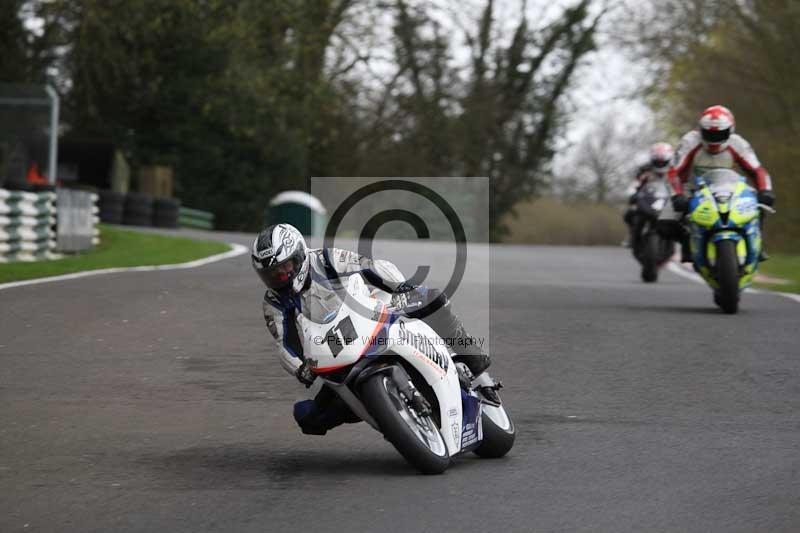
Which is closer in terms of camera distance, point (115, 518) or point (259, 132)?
point (115, 518)

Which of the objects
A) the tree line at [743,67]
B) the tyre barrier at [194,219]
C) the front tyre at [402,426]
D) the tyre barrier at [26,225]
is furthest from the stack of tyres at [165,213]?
the front tyre at [402,426]

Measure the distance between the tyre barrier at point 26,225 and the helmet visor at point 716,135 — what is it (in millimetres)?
9781

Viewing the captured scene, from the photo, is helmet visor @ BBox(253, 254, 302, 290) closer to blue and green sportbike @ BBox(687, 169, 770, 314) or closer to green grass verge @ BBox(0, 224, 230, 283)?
blue and green sportbike @ BBox(687, 169, 770, 314)

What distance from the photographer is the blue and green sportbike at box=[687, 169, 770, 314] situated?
13750mm

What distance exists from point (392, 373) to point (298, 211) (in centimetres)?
3426

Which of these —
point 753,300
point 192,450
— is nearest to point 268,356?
point 192,450

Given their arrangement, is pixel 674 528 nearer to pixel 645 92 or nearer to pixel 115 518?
pixel 115 518

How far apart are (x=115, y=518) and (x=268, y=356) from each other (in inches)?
202

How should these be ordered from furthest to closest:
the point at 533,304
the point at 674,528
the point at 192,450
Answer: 1. the point at 533,304
2. the point at 192,450
3. the point at 674,528

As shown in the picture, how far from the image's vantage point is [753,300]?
15820 millimetres

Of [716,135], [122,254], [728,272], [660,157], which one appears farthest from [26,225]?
[728,272]

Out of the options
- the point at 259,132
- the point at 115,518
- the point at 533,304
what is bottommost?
the point at 115,518

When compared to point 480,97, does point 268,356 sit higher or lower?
lower

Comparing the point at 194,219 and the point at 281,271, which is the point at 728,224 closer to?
the point at 281,271
